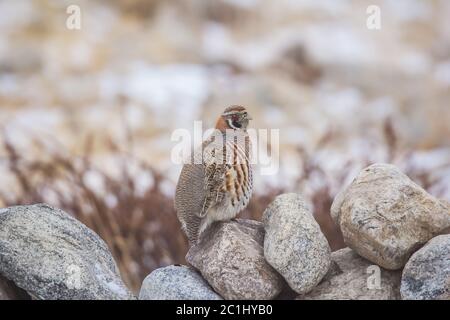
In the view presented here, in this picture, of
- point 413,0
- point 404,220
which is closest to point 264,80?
point 413,0

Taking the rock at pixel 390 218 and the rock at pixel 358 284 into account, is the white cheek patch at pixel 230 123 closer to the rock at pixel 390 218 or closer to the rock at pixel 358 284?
the rock at pixel 390 218

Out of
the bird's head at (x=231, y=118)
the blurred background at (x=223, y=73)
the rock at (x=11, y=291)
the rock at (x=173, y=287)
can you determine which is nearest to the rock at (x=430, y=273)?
the rock at (x=173, y=287)

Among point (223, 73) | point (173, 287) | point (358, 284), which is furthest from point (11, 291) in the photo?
point (223, 73)

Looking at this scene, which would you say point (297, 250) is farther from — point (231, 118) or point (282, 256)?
point (231, 118)

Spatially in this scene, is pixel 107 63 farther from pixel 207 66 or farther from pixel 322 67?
pixel 322 67

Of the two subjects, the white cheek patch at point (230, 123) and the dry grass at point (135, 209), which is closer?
the white cheek patch at point (230, 123)

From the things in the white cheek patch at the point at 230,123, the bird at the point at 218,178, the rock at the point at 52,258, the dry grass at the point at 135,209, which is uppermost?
the white cheek patch at the point at 230,123
